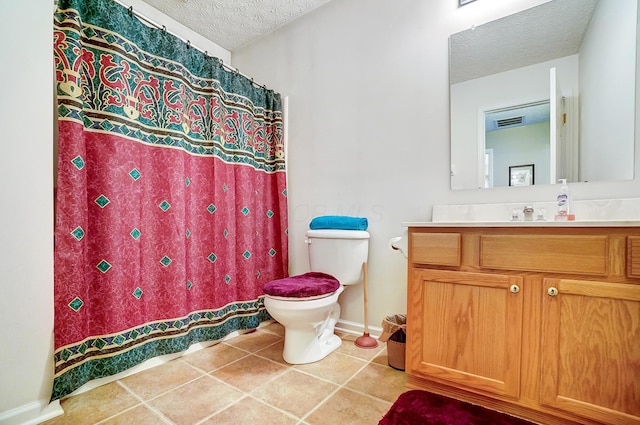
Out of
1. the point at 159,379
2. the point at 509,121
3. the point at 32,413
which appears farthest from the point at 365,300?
the point at 32,413

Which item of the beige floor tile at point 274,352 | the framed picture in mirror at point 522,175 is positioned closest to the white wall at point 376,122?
the framed picture in mirror at point 522,175

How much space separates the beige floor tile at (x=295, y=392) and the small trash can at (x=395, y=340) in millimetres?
363

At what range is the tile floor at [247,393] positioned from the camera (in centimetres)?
120

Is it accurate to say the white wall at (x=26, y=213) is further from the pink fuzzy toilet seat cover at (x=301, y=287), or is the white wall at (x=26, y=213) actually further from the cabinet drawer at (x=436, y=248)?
the cabinet drawer at (x=436, y=248)

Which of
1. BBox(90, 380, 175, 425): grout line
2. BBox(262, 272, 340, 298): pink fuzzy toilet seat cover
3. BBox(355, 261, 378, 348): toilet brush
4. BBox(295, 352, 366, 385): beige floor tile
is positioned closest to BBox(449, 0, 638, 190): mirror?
BBox(355, 261, 378, 348): toilet brush

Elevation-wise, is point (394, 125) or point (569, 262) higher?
point (394, 125)

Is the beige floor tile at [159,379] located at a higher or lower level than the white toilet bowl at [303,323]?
lower

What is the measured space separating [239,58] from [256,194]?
4.91ft

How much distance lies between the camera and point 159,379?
1.49 meters

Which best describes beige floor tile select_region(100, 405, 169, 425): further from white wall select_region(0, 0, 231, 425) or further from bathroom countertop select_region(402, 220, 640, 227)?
bathroom countertop select_region(402, 220, 640, 227)

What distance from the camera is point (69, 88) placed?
127 centimetres

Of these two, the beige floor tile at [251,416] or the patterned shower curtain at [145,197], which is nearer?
the beige floor tile at [251,416]

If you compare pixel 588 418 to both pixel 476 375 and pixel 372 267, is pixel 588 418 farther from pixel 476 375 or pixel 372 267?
pixel 372 267

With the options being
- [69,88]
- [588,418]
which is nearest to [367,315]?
[588,418]
